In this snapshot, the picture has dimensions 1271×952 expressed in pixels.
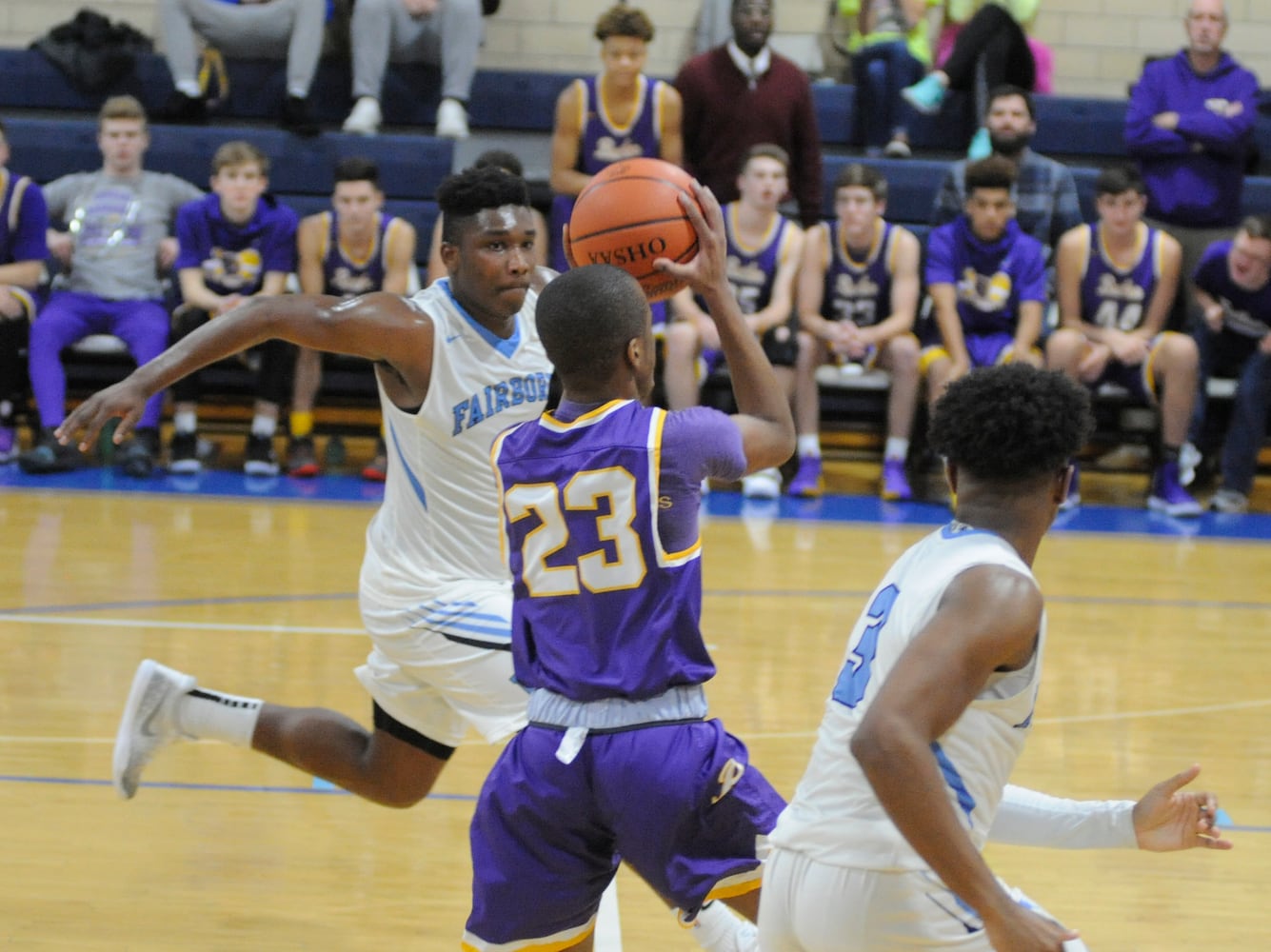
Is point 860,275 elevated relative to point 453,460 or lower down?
lower down

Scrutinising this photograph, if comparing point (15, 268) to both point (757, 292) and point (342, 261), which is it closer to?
point (342, 261)

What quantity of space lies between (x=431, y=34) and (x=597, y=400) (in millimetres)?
8368

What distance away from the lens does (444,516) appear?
3.91 m

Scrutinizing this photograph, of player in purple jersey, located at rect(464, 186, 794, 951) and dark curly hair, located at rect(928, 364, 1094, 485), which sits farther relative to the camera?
player in purple jersey, located at rect(464, 186, 794, 951)

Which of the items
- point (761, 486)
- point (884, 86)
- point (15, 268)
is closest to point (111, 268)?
point (15, 268)

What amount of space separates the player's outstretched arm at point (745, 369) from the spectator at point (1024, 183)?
257 inches

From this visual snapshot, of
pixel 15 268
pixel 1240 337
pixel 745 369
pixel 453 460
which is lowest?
pixel 1240 337

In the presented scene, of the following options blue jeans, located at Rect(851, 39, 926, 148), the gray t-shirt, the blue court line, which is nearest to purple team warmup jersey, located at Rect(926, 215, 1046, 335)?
blue jeans, located at Rect(851, 39, 926, 148)

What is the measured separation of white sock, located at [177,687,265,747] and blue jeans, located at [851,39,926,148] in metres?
7.84

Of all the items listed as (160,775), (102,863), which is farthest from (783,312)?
(102,863)

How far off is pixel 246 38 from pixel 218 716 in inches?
298

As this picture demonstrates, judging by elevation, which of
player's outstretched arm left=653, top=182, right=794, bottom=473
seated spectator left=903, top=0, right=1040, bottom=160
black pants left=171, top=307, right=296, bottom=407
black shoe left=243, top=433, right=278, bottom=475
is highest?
seated spectator left=903, top=0, right=1040, bottom=160

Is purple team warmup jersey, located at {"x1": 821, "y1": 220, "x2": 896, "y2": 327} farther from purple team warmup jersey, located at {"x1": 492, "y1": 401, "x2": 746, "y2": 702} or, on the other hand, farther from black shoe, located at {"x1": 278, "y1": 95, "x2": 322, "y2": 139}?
purple team warmup jersey, located at {"x1": 492, "y1": 401, "x2": 746, "y2": 702}

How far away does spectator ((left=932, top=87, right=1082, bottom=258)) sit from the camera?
31.0 ft
